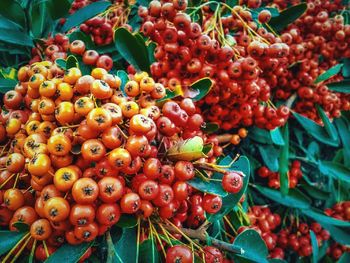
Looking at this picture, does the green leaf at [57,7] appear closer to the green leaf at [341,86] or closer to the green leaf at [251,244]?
the green leaf at [251,244]

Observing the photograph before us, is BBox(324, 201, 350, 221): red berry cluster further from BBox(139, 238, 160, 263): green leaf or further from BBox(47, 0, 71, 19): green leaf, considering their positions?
BBox(47, 0, 71, 19): green leaf

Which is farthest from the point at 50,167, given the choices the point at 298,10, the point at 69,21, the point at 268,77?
the point at 298,10

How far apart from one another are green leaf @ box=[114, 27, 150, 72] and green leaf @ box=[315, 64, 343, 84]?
1115mm

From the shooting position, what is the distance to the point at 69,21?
1816mm

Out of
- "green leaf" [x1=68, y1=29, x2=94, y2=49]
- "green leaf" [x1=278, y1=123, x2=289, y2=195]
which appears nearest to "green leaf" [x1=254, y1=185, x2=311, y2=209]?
"green leaf" [x1=278, y1=123, x2=289, y2=195]

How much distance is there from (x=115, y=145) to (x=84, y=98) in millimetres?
182

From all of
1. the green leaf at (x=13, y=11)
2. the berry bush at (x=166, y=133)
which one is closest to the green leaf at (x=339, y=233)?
the berry bush at (x=166, y=133)

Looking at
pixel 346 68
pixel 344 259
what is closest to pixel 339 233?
pixel 344 259

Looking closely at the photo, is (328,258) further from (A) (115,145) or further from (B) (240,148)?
(A) (115,145)

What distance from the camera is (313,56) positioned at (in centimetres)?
223

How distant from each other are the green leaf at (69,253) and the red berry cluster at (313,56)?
1584mm

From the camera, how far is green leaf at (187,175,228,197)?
3.61 feet

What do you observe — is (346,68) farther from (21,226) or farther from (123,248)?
(21,226)

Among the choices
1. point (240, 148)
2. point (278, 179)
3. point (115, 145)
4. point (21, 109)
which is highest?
point (115, 145)
